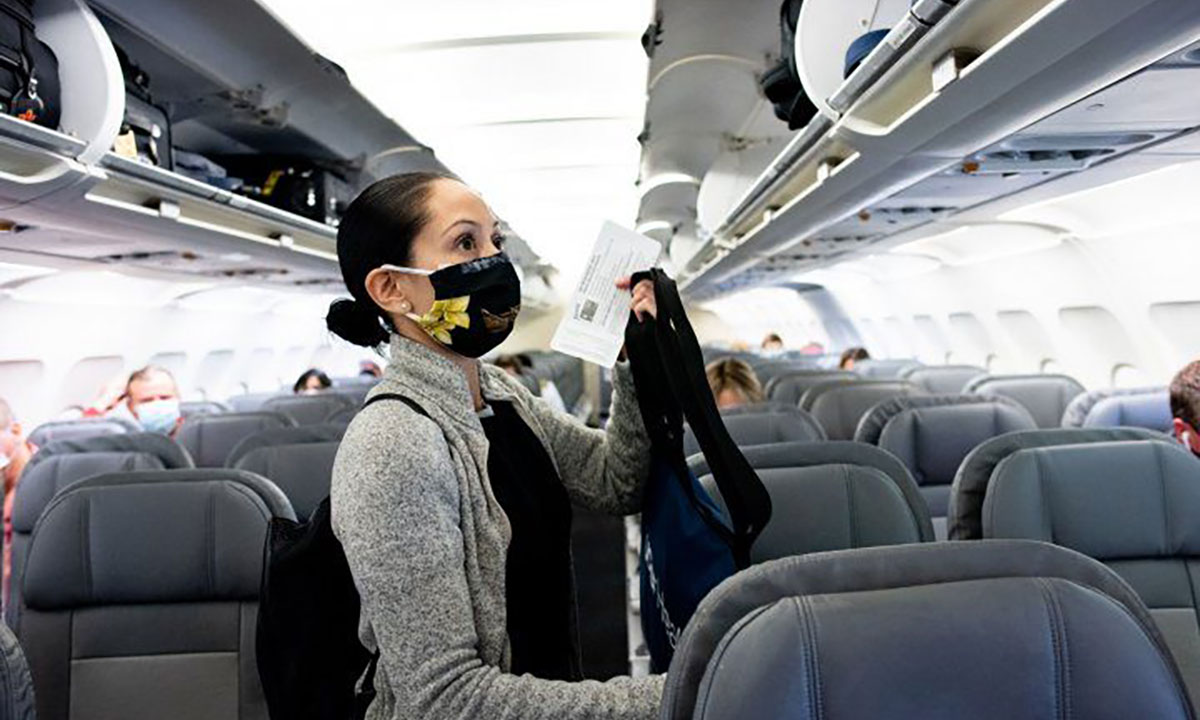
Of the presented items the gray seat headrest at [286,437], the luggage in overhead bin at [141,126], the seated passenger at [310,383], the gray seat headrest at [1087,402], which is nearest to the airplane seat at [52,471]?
the gray seat headrest at [286,437]

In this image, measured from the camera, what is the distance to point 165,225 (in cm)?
399

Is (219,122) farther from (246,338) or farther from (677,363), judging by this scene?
(246,338)

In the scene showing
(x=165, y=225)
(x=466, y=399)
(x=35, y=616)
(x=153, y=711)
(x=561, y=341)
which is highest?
(x=165, y=225)

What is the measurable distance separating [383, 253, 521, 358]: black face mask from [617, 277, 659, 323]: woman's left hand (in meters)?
0.22

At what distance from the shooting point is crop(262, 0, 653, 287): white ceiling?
3.35 m

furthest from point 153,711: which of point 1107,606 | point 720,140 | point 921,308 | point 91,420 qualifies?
point 921,308

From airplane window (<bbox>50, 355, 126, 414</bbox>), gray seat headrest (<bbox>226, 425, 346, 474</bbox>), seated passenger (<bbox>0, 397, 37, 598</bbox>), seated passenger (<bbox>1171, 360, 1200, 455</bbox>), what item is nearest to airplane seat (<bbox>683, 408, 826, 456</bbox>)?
seated passenger (<bbox>1171, 360, 1200, 455</bbox>)

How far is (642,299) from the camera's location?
5.27 feet

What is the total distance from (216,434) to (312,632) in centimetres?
376

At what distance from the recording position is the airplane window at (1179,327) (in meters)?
5.20

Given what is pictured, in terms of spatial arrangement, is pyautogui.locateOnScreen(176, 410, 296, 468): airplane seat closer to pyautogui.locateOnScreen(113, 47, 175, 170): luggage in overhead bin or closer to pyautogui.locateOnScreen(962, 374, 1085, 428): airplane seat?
pyautogui.locateOnScreen(113, 47, 175, 170): luggage in overhead bin

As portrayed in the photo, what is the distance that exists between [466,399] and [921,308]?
953 cm

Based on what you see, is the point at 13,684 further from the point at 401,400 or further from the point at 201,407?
the point at 201,407

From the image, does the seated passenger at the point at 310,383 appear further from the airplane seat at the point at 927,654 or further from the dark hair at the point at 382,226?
the airplane seat at the point at 927,654
